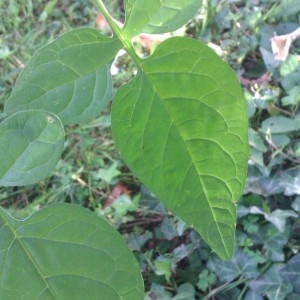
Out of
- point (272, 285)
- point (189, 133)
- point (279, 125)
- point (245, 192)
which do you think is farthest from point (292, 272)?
point (189, 133)

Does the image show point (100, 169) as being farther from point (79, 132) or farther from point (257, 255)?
point (257, 255)

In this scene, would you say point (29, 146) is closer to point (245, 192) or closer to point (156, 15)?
point (156, 15)

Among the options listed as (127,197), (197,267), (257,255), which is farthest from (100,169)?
(257,255)

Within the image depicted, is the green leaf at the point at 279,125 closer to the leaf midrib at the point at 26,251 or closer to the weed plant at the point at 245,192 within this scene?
Result: the weed plant at the point at 245,192

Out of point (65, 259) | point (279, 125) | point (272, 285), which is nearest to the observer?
point (65, 259)

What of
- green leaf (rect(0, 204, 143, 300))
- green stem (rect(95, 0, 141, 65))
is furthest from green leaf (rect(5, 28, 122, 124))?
green leaf (rect(0, 204, 143, 300))

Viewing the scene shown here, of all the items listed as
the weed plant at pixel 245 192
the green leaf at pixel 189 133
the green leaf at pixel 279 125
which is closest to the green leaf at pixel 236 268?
the weed plant at pixel 245 192
